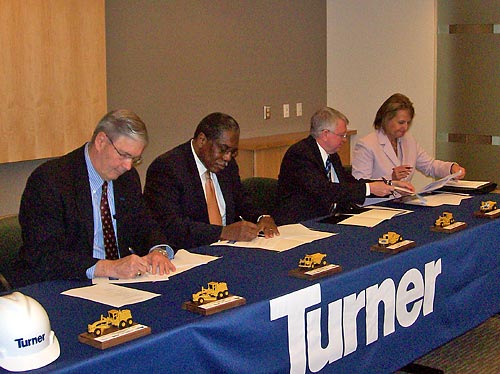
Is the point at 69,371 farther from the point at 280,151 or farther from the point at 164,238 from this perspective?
the point at 280,151

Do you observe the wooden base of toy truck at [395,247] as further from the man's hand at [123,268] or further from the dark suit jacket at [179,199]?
the man's hand at [123,268]

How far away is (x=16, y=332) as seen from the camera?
1870 millimetres

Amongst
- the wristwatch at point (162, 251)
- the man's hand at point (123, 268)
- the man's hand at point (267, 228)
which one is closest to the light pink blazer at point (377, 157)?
the man's hand at point (267, 228)

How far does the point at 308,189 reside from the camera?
425 centimetres

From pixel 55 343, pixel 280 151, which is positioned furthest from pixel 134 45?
pixel 55 343

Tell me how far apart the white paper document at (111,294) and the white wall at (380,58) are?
189 inches

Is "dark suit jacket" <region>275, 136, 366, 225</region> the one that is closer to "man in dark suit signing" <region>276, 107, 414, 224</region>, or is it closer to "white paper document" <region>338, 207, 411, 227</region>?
"man in dark suit signing" <region>276, 107, 414, 224</region>

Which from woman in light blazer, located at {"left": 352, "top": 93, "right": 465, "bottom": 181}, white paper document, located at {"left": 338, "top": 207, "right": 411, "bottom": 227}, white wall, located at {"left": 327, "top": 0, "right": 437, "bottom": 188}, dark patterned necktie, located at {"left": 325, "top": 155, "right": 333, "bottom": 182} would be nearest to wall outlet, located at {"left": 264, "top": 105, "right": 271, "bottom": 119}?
white wall, located at {"left": 327, "top": 0, "right": 437, "bottom": 188}

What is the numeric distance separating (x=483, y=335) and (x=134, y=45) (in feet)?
10.4

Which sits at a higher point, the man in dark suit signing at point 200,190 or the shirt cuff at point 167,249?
the man in dark suit signing at point 200,190

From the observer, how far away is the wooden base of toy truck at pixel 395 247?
121 inches

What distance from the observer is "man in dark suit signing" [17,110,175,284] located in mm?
2730

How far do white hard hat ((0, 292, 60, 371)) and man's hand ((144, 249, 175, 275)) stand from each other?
872 mm

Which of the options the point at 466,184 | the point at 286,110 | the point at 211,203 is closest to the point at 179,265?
the point at 211,203
